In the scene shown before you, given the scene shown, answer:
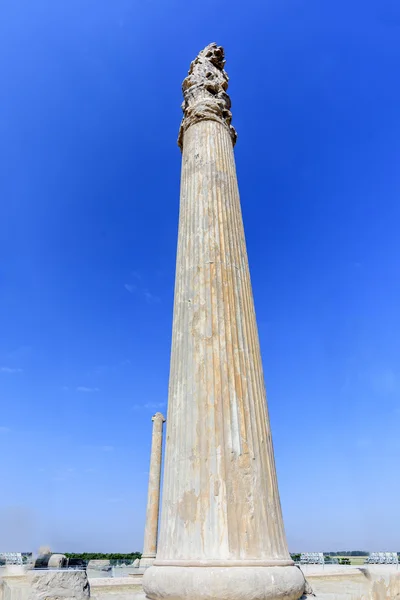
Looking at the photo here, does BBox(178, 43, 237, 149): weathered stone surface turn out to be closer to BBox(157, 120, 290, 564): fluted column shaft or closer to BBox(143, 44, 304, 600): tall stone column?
BBox(143, 44, 304, 600): tall stone column

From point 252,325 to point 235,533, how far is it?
294 cm

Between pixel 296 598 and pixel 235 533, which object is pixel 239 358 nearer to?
pixel 235 533

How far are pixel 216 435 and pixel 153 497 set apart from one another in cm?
1385

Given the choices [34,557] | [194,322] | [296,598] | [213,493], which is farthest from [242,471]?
[34,557]

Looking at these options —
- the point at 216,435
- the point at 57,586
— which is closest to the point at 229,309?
the point at 216,435

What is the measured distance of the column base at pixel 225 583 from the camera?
3.93 m

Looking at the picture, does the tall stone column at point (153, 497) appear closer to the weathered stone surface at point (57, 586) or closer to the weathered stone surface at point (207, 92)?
the weathered stone surface at point (57, 586)

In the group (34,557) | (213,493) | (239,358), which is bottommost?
(34,557)

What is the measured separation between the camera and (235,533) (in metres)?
4.31

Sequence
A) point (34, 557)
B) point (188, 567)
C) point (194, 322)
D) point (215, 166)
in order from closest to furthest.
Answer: point (188, 567)
point (194, 322)
point (215, 166)
point (34, 557)

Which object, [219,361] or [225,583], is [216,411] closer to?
[219,361]

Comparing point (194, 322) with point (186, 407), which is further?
point (194, 322)

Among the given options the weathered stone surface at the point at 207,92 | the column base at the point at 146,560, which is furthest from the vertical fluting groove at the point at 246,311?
the column base at the point at 146,560

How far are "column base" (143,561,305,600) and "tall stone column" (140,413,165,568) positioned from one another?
12.8 meters
